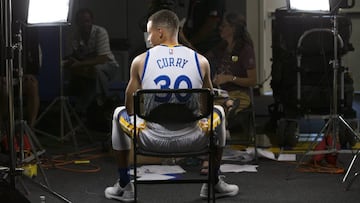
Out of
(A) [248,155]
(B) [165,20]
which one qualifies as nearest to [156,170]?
(A) [248,155]

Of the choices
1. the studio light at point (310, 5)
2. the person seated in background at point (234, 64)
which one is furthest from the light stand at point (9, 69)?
the studio light at point (310, 5)

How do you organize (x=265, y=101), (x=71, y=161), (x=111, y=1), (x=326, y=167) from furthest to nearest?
(x=265, y=101)
(x=111, y=1)
(x=71, y=161)
(x=326, y=167)

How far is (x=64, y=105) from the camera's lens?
17.9 feet

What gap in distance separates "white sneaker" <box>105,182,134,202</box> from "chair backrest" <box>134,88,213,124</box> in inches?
27.7

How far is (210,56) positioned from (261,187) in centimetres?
150

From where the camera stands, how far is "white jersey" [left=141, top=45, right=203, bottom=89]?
10.9ft

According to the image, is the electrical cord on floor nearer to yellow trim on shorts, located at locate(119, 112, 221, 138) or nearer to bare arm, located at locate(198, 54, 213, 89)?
yellow trim on shorts, located at locate(119, 112, 221, 138)

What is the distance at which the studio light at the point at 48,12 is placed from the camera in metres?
4.36

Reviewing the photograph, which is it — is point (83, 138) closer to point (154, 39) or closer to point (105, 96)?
point (105, 96)

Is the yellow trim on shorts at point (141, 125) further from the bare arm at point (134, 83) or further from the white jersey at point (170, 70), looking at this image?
the white jersey at point (170, 70)

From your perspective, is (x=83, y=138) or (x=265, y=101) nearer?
(x=83, y=138)

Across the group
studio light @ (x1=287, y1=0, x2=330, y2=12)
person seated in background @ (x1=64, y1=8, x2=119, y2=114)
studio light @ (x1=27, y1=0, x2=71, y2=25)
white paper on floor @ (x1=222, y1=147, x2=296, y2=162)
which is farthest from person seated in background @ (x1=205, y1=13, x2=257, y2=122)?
person seated in background @ (x1=64, y1=8, x2=119, y2=114)

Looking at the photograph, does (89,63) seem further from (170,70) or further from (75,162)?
(170,70)

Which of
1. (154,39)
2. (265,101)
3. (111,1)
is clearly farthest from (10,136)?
(265,101)
